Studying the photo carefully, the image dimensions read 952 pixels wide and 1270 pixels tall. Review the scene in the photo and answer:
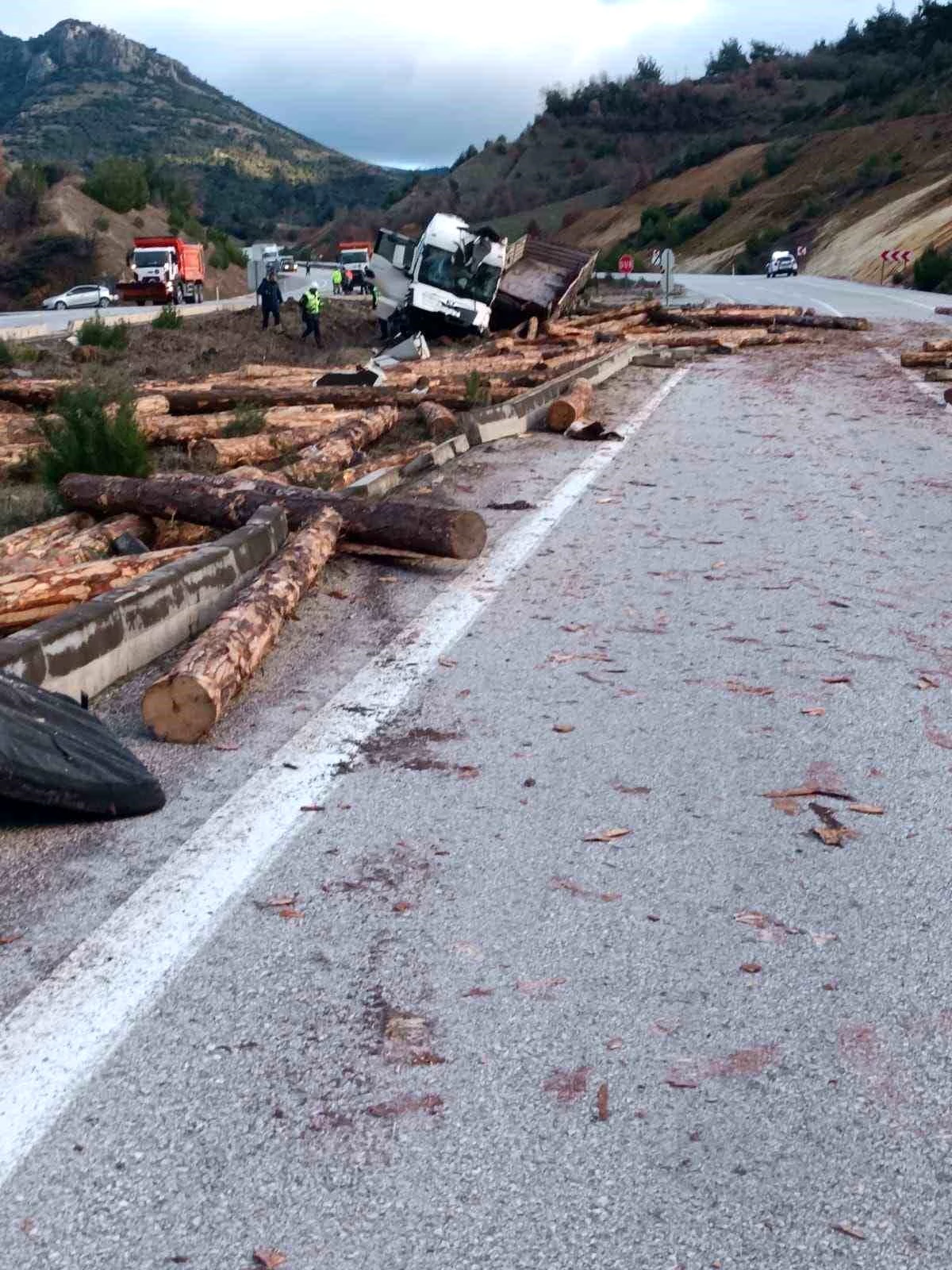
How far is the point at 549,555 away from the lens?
8039 millimetres

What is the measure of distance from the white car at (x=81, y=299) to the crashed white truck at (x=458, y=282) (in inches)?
1119

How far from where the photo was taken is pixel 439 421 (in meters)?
13.8

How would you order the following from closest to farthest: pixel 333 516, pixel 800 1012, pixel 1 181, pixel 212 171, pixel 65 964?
pixel 800 1012 < pixel 65 964 < pixel 333 516 < pixel 1 181 < pixel 212 171

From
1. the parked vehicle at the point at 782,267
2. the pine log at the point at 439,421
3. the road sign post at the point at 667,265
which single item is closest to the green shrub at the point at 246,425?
the pine log at the point at 439,421

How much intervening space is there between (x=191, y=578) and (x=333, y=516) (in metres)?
1.58

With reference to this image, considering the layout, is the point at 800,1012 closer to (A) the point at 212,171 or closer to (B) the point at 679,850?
(B) the point at 679,850

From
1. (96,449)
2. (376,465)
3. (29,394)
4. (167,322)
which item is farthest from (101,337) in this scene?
(96,449)

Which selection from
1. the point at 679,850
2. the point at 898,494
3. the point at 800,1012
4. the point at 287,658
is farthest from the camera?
the point at 898,494

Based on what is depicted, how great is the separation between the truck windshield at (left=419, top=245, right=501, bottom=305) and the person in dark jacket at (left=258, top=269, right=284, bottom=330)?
5131 mm

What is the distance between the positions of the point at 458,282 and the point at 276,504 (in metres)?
22.3

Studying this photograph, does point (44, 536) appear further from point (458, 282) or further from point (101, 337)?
point (458, 282)

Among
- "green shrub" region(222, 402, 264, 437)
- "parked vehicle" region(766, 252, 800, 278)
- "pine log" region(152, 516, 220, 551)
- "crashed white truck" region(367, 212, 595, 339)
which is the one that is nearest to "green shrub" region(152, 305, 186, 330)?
"crashed white truck" region(367, 212, 595, 339)

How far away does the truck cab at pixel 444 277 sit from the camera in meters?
29.0

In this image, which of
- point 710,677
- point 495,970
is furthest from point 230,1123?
point 710,677
